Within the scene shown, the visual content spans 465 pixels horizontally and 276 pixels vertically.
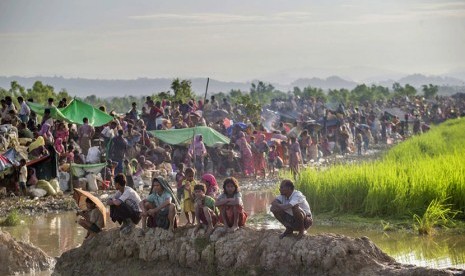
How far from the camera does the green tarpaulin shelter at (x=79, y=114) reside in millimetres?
23608

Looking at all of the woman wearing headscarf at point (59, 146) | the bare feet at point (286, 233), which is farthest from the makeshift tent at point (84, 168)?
the bare feet at point (286, 233)

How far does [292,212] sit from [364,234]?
208 inches

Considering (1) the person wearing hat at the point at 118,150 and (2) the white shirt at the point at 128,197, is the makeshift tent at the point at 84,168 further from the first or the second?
(2) the white shirt at the point at 128,197

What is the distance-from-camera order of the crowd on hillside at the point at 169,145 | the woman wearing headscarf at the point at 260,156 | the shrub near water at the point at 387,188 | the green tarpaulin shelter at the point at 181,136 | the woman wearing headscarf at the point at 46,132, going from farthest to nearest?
the woman wearing headscarf at the point at 260,156 < the green tarpaulin shelter at the point at 181,136 < the woman wearing headscarf at the point at 46,132 < the crowd on hillside at the point at 169,145 < the shrub near water at the point at 387,188

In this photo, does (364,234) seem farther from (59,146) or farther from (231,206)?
(59,146)

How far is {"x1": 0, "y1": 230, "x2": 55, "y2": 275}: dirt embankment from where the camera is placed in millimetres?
13039

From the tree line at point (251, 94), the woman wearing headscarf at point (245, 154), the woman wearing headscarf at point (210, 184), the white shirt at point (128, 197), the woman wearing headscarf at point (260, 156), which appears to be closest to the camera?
the white shirt at point (128, 197)

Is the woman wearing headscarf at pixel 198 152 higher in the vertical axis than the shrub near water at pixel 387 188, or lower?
higher

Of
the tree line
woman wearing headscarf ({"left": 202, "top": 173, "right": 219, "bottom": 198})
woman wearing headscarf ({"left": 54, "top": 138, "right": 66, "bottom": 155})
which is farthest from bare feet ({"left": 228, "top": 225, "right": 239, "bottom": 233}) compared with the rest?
the tree line

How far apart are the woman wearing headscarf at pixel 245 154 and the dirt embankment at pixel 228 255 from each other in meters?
12.9

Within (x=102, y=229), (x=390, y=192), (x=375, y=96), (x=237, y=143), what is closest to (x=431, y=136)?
(x=237, y=143)

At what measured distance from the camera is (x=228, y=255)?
1122 cm

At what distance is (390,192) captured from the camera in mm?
17156

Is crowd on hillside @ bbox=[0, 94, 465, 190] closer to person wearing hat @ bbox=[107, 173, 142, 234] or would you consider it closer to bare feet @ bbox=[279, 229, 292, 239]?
person wearing hat @ bbox=[107, 173, 142, 234]
